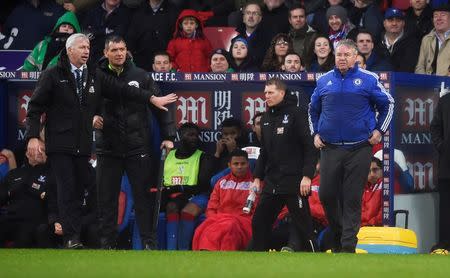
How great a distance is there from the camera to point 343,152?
48.3ft

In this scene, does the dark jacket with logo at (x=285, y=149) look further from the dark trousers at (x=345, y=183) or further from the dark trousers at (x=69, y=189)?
the dark trousers at (x=69, y=189)

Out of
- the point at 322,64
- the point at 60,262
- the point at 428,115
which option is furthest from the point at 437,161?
the point at 60,262

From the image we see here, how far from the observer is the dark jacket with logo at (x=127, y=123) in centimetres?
1548

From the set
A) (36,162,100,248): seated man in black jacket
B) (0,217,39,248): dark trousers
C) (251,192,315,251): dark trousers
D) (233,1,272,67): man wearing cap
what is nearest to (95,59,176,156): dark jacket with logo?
(251,192,315,251): dark trousers

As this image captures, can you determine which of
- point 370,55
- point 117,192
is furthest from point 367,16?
point 117,192

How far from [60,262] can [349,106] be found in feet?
12.7

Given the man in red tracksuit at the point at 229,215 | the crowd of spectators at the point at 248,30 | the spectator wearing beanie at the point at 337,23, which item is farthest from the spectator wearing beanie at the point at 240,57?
the man in red tracksuit at the point at 229,215

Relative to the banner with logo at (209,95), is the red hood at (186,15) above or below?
above

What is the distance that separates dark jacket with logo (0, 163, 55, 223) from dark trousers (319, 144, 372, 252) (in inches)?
173

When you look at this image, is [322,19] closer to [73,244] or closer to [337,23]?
[337,23]

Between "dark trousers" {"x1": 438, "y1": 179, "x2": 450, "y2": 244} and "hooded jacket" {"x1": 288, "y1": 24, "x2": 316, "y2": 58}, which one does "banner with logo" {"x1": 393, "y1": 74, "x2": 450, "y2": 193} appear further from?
"hooded jacket" {"x1": 288, "y1": 24, "x2": 316, "y2": 58}

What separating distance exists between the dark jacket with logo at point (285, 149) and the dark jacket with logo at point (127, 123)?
114 cm

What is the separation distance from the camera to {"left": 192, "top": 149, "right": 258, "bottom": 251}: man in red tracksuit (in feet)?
55.3

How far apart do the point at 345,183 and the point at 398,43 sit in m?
5.01
